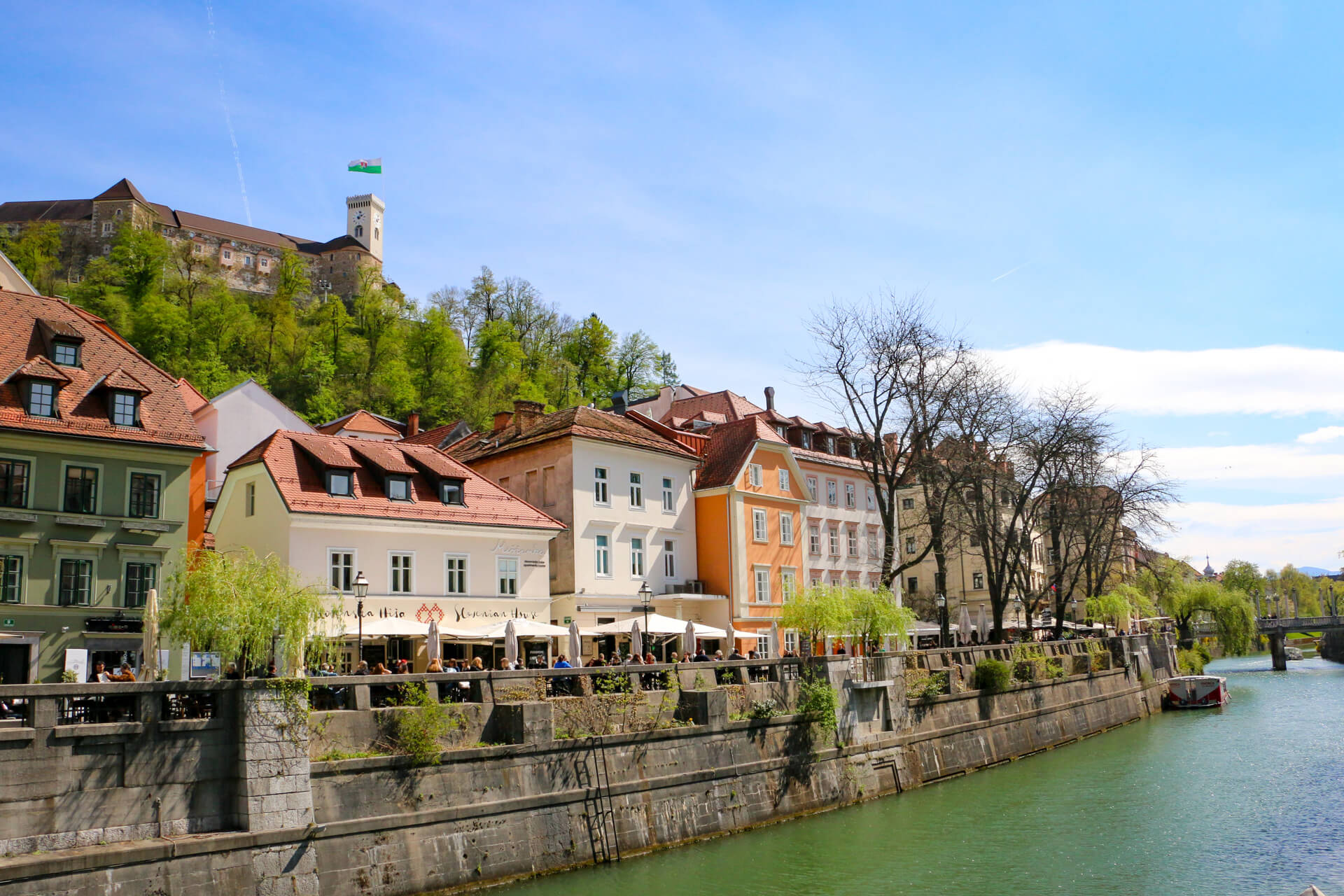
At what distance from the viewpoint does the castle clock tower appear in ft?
468

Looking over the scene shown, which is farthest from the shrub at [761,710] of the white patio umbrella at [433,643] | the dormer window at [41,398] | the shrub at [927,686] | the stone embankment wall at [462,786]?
the dormer window at [41,398]

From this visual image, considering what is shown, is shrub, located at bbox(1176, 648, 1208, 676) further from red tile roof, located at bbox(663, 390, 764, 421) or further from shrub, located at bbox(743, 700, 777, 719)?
shrub, located at bbox(743, 700, 777, 719)

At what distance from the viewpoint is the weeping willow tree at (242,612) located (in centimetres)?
1858

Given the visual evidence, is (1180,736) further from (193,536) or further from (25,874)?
(25,874)

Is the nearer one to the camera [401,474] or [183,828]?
[183,828]

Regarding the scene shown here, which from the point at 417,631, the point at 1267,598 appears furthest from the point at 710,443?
the point at 1267,598

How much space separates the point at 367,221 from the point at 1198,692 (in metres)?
117

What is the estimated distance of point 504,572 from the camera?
37.8m

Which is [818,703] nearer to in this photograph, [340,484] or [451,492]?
[451,492]

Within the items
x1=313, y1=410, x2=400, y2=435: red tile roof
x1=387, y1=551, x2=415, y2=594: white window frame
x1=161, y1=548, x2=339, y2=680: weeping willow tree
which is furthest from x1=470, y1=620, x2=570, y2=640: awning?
x1=313, y1=410, x2=400, y2=435: red tile roof

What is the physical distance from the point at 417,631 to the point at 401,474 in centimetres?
697

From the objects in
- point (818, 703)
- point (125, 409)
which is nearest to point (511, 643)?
point (818, 703)

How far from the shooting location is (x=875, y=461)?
41.6m

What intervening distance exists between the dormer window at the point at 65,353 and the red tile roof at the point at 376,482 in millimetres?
6151
